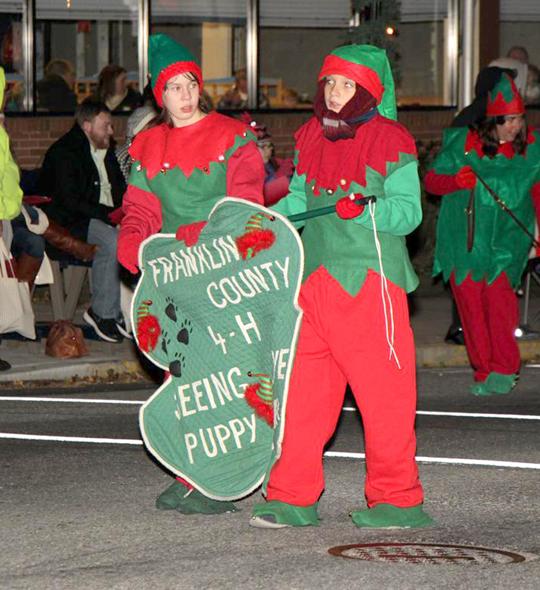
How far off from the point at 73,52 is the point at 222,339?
10995 mm

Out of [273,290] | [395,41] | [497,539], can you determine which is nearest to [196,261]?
[273,290]

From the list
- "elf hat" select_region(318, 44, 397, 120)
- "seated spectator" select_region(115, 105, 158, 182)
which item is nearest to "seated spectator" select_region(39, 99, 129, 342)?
"seated spectator" select_region(115, 105, 158, 182)

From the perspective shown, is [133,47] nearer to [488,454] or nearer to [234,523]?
[488,454]

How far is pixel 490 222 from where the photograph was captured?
41.0 feet

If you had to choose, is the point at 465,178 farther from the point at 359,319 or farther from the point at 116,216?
the point at 359,319

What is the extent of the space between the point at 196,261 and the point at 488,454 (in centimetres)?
260

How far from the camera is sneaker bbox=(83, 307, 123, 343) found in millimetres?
14680

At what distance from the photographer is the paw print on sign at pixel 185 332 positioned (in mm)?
8148

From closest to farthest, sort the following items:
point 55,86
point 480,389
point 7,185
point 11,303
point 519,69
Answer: point 480,389 → point 7,185 → point 11,303 → point 55,86 → point 519,69

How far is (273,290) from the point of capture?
7.88m

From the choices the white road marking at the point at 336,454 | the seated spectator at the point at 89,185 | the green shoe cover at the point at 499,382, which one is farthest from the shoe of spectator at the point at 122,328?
the white road marking at the point at 336,454

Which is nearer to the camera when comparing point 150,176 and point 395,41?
point 150,176

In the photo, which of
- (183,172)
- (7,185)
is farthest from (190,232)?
(7,185)

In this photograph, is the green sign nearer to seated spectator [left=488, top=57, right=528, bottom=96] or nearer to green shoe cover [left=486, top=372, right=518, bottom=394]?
green shoe cover [left=486, top=372, right=518, bottom=394]
